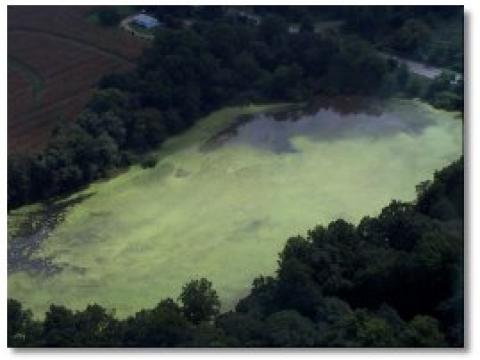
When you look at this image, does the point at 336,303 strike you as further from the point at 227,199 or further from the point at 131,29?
the point at 131,29

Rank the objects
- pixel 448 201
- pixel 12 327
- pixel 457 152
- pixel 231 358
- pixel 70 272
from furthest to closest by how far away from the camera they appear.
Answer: pixel 457 152
pixel 70 272
pixel 448 201
pixel 12 327
pixel 231 358

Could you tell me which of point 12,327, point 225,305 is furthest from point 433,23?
point 12,327

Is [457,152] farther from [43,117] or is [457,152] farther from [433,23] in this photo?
[43,117]

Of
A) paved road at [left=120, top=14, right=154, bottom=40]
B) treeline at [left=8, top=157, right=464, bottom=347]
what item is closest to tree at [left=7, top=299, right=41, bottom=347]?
treeline at [left=8, top=157, right=464, bottom=347]

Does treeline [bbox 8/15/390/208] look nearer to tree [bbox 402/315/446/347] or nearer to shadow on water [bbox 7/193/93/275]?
shadow on water [bbox 7/193/93/275]

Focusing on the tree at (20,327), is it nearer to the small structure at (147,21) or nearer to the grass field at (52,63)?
the grass field at (52,63)

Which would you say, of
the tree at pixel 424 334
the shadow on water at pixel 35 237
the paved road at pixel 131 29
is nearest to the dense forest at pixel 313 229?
the tree at pixel 424 334
